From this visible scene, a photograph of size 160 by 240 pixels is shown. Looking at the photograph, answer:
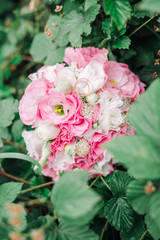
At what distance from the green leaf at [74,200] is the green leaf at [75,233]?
0.10 meters

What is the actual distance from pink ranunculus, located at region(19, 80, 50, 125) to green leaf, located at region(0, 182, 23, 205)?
7.4 inches

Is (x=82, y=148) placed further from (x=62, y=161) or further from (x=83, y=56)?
(x=83, y=56)

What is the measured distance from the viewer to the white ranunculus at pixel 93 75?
1.99 feet

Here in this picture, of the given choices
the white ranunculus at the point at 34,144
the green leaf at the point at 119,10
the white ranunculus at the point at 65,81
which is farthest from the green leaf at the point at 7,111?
the green leaf at the point at 119,10

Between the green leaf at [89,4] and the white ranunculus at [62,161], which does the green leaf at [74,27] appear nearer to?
the green leaf at [89,4]

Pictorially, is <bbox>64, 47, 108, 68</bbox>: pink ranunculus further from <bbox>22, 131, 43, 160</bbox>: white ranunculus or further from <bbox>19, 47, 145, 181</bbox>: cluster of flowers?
<bbox>22, 131, 43, 160</bbox>: white ranunculus

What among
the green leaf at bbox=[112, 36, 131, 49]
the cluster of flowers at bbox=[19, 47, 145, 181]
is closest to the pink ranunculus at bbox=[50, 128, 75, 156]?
the cluster of flowers at bbox=[19, 47, 145, 181]

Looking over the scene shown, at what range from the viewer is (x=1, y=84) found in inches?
51.4

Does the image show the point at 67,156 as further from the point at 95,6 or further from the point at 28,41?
the point at 28,41

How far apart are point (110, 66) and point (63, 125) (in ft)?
0.76

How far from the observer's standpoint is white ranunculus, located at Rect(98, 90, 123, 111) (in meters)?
0.62

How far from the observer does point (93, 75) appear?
62cm

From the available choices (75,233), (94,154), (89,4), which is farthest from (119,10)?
(75,233)

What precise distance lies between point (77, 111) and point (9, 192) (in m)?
0.30
